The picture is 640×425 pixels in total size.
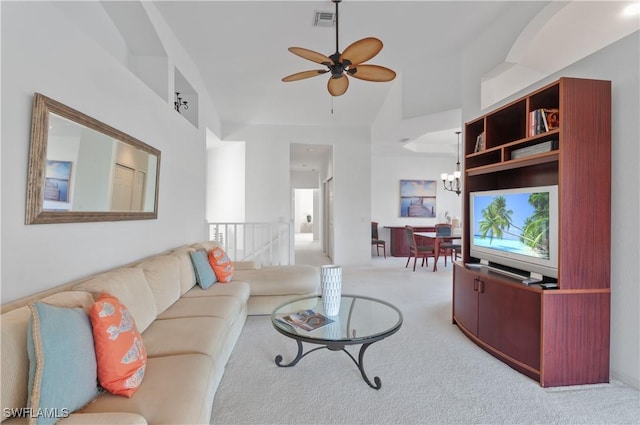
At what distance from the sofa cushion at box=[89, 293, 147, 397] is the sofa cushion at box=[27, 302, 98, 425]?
1.3 inches

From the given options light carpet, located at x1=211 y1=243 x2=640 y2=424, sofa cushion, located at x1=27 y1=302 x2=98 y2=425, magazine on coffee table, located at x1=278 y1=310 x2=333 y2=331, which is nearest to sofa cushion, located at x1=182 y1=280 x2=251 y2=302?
light carpet, located at x1=211 y1=243 x2=640 y2=424

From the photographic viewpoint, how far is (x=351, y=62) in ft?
8.04

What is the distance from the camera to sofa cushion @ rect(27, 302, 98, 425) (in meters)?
1.03

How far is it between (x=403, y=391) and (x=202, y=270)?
6.54ft

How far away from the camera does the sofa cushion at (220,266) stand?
3.01 m

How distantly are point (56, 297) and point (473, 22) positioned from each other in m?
3.92

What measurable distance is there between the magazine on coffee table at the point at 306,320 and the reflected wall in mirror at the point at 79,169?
1487mm

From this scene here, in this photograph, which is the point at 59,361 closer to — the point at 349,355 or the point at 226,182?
the point at 349,355

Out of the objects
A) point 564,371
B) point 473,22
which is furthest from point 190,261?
point 473,22

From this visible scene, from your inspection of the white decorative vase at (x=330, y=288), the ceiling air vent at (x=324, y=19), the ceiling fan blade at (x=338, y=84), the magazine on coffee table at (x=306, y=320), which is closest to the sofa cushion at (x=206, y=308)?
the magazine on coffee table at (x=306, y=320)

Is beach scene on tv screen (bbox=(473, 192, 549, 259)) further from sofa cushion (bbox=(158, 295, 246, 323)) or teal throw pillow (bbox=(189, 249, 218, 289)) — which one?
teal throw pillow (bbox=(189, 249, 218, 289))

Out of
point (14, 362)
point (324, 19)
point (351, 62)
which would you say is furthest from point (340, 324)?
point (324, 19)

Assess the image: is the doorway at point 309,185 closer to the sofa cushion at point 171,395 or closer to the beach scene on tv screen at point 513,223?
the beach scene on tv screen at point 513,223

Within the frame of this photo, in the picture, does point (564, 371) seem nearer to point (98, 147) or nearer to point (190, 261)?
point (190, 261)
